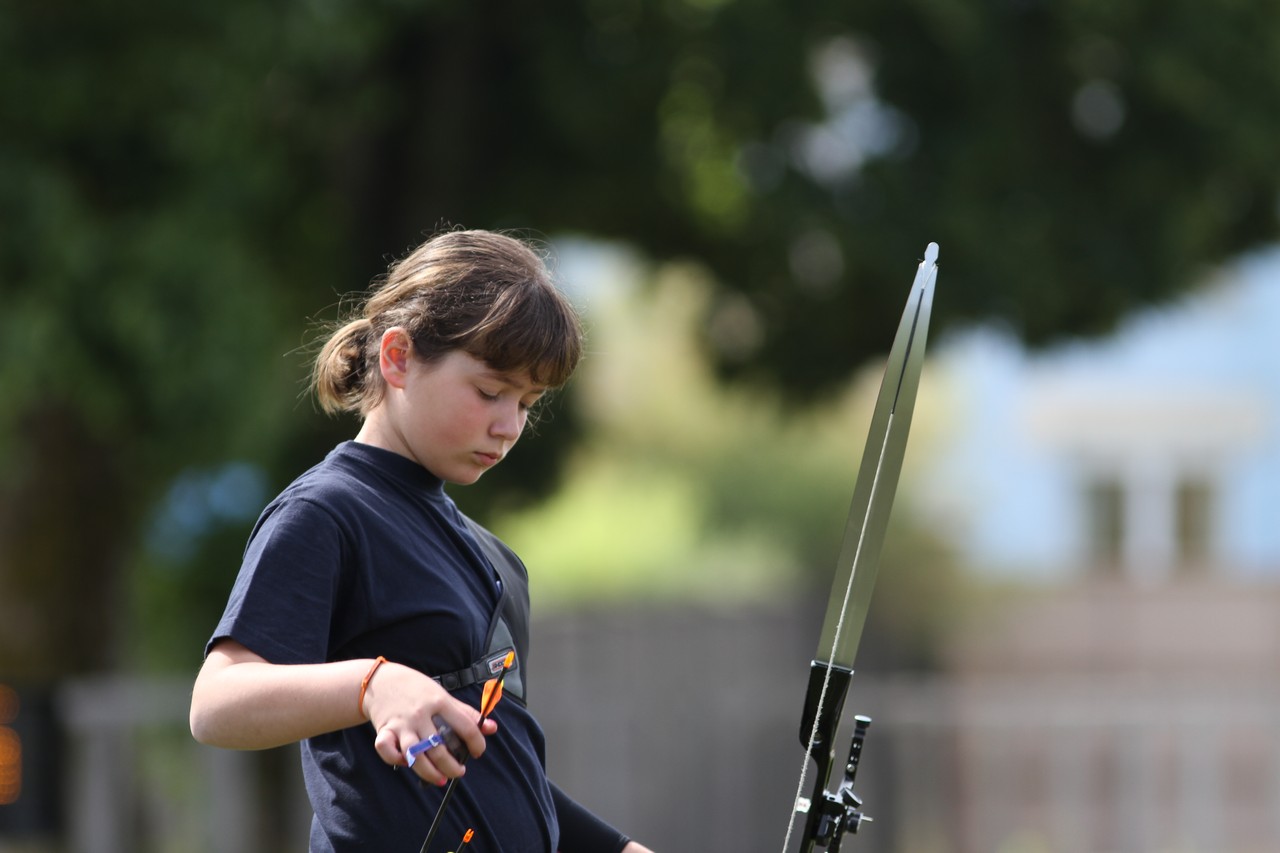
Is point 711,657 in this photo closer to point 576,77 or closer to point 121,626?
point 121,626

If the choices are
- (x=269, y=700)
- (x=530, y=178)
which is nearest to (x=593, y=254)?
(x=530, y=178)

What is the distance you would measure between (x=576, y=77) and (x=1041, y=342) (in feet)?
8.28

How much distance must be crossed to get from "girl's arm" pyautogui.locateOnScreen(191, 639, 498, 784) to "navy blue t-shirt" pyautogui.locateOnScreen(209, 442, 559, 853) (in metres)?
0.04

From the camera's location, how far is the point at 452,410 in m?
1.86

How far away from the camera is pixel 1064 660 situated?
13922 millimetres

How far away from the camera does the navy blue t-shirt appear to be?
174cm

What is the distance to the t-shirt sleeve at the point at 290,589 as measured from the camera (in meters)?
1.72

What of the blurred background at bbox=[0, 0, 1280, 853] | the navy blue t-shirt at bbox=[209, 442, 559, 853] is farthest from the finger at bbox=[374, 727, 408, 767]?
the blurred background at bbox=[0, 0, 1280, 853]

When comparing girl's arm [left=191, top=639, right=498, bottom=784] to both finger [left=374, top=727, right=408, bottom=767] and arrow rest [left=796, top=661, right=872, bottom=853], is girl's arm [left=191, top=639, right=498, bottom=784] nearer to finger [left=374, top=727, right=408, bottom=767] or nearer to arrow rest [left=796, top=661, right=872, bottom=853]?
finger [left=374, top=727, right=408, bottom=767]

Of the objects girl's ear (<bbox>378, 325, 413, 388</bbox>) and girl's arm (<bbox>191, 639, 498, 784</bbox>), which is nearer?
Answer: girl's arm (<bbox>191, 639, 498, 784</bbox>)

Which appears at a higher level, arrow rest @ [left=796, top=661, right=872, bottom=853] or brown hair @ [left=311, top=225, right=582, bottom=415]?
brown hair @ [left=311, top=225, right=582, bottom=415]

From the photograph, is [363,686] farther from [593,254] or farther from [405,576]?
[593,254]

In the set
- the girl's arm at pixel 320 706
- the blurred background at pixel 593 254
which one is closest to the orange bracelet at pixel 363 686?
the girl's arm at pixel 320 706

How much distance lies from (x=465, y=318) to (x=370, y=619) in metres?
0.33
